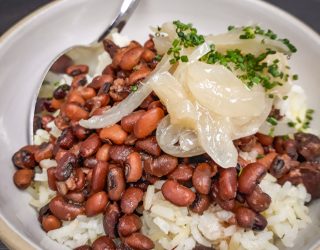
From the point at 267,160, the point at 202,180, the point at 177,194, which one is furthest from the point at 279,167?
the point at 177,194

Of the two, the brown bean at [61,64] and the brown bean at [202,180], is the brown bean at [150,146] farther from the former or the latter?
the brown bean at [61,64]

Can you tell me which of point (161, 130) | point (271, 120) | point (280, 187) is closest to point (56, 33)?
point (161, 130)

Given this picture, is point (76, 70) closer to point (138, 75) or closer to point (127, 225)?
point (138, 75)

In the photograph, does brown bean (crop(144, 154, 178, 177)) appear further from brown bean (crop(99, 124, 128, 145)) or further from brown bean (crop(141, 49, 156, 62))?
brown bean (crop(141, 49, 156, 62))

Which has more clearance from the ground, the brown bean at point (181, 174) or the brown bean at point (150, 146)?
the brown bean at point (150, 146)

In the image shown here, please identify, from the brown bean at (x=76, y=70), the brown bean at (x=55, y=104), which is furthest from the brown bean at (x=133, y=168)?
the brown bean at (x=76, y=70)
